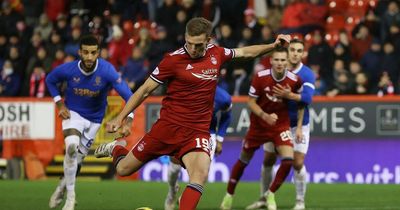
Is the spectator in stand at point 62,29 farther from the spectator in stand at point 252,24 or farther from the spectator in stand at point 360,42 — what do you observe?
the spectator in stand at point 360,42

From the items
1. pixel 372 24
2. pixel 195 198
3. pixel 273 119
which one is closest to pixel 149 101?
pixel 372 24

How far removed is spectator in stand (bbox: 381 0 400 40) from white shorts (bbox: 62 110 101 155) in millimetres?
9176

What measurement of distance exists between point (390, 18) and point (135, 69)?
543cm

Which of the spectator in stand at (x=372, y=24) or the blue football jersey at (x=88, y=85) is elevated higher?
the spectator in stand at (x=372, y=24)

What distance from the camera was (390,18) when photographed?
72.5 feet

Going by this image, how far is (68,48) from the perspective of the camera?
2400cm

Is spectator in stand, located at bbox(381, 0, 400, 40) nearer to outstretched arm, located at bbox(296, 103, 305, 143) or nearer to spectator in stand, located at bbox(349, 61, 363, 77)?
spectator in stand, located at bbox(349, 61, 363, 77)

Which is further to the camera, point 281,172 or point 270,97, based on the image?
point 270,97

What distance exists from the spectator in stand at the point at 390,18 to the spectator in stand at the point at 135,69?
16.5ft

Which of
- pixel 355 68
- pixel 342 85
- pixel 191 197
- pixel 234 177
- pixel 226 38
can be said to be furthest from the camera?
pixel 226 38

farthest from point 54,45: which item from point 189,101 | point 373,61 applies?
point 189,101

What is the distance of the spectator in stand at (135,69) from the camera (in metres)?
22.3

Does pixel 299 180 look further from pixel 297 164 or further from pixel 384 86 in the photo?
pixel 384 86

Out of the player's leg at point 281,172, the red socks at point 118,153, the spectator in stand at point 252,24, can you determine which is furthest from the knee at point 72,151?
the spectator in stand at point 252,24
